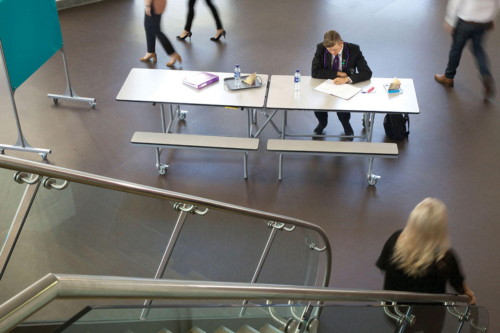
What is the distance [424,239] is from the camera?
2482 millimetres

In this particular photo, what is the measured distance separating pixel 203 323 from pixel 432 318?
58.2 inches

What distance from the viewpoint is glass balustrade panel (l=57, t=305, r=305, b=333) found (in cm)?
121

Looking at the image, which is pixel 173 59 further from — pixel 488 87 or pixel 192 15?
pixel 488 87

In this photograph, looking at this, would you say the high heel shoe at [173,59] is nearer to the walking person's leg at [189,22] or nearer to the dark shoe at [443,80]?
the walking person's leg at [189,22]

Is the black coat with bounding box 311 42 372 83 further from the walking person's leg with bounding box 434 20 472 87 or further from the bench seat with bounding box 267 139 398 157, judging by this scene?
the walking person's leg with bounding box 434 20 472 87

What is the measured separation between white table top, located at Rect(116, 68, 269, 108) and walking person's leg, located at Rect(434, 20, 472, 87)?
8.96 ft

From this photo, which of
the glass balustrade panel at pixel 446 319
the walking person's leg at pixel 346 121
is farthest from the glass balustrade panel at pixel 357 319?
the walking person's leg at pixel 346 121

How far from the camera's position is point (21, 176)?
1.71 m

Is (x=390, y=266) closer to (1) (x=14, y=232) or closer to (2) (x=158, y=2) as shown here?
(1) (x=14, y=232)

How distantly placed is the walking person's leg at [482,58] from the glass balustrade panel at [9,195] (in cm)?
576

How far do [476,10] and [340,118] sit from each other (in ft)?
7.25

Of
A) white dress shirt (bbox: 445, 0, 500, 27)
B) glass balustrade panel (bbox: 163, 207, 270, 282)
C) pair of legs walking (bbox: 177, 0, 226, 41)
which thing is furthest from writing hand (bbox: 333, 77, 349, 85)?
pair of legs walking (bbox: 177, 0, 226, 41)

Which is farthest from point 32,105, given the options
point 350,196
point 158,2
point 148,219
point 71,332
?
point 71,332

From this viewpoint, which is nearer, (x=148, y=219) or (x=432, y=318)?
(x=148, y=219)
